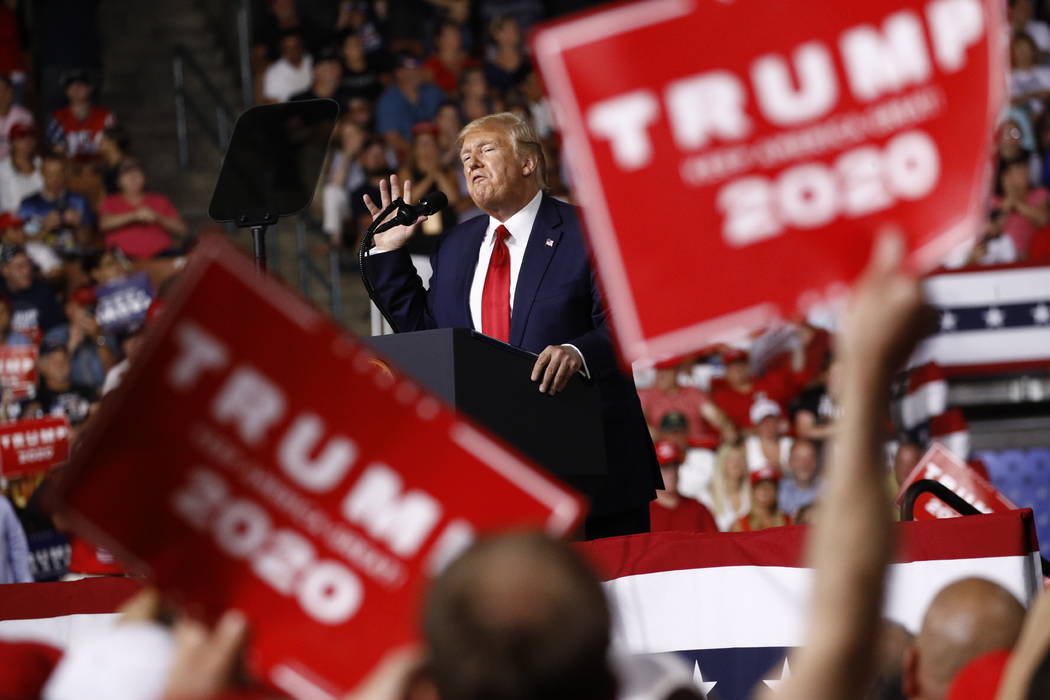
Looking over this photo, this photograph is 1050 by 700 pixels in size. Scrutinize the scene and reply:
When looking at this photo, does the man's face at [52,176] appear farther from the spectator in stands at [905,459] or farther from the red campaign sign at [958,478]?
the red campaign sign at [958,478]

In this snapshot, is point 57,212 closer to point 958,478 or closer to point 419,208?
point 419,208

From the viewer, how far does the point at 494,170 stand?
3.96m

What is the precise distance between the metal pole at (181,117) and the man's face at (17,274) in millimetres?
2514

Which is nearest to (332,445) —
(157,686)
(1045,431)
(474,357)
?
(157,686)

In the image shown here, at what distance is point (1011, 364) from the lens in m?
9.10

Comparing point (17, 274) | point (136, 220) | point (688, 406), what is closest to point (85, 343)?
point (17, 274)

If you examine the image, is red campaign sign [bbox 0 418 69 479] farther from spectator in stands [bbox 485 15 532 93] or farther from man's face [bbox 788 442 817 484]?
spectator in stands [bbox 485 15 532 93]

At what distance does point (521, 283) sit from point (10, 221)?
686 cm

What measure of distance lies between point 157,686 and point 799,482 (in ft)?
23.3

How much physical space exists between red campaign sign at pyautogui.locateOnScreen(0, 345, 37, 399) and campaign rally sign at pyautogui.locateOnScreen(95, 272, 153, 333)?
19.9 inches

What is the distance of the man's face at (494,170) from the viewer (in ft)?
13.0

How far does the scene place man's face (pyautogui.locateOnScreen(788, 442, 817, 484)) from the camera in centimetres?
823

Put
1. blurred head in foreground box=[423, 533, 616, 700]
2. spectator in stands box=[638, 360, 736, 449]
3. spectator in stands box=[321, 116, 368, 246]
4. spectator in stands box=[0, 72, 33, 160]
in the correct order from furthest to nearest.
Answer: spectator in stands box=[0, 72, 33, 160] < spectator in stands box=[321, 116, 368, 246] < spectator in stands box=[638, 360, 736, 449] < blurred head in foreground box=[423, 533, 616, 700]

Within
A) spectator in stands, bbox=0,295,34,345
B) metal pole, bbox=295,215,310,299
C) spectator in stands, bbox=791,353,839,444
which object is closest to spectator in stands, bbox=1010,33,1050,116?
spectator in stands, bbox=791,353,839,444
